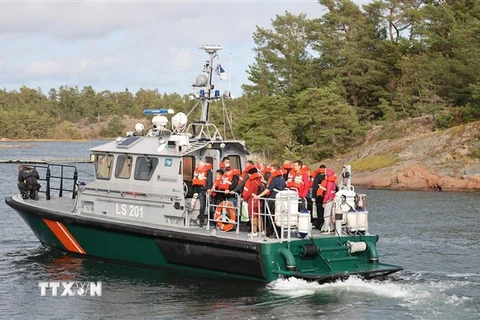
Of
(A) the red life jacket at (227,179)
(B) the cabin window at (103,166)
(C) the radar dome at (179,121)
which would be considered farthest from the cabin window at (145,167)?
(A) the red life jacket at (227,179)

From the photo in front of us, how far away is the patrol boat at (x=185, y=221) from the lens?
48.9 feet

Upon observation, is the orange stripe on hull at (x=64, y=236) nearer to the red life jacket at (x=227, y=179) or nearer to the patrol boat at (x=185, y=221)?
the patrol boat at (x=185, y=221)

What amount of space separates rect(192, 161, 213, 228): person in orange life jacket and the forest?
28.0m

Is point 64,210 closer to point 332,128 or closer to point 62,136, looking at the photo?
point 332,128

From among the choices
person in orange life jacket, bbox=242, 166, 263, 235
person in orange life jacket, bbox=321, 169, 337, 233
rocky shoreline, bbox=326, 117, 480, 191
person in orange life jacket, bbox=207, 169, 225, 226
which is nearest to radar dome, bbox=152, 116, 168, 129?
person in orange life jacket, bbox=207, 169, 225, 226

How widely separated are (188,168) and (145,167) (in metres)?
0.91

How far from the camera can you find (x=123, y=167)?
56.7ft

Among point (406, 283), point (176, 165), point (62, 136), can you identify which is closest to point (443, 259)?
point (406, 283)

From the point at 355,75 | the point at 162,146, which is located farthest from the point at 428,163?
the point at 162,146

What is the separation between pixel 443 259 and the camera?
19344 mm

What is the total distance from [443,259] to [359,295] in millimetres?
5505

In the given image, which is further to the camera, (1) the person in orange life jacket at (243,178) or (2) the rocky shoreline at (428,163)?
(2) the rocky shoreline at (428,163)

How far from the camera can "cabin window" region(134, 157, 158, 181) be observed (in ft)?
55.2

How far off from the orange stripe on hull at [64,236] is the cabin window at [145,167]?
2.24 metres
